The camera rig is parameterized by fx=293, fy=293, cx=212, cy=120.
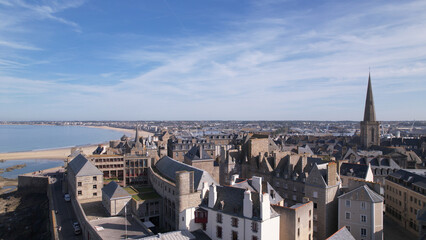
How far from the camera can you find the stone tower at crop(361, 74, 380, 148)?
328ft

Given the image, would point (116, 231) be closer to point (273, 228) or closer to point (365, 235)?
point (273, 228)

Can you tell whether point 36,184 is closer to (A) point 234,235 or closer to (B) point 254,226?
(A) point 234,235

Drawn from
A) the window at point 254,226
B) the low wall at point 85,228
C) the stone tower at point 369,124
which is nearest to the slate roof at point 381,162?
the window at point 254,226

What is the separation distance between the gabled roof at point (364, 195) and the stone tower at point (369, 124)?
242 feet

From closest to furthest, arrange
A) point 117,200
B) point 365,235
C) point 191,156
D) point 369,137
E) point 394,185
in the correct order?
1. point 365,235
2. point 117,200
3. point 394,185
4. point 191,156
5. point 369,137

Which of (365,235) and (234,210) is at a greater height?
(234,210)

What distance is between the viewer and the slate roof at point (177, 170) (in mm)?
42531

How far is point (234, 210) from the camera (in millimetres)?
32469

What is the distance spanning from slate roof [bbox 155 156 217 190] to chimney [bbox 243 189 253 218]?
11.3m

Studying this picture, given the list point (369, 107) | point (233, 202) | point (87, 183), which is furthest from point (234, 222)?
point (369, 107)

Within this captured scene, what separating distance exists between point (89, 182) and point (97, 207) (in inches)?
210

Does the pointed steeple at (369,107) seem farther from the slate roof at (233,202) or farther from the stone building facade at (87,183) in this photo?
the stone building facade at (87,183)

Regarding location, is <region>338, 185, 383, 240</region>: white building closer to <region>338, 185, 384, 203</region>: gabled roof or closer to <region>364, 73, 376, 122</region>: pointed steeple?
<region>338, 185, 384, 203</region>: gabled roof

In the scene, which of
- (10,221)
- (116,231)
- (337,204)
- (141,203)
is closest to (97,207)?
(141,203)
